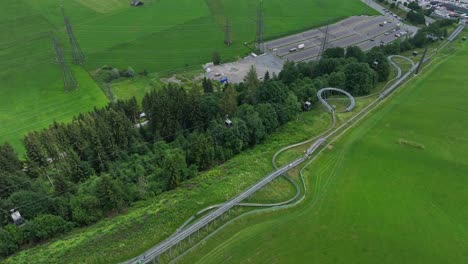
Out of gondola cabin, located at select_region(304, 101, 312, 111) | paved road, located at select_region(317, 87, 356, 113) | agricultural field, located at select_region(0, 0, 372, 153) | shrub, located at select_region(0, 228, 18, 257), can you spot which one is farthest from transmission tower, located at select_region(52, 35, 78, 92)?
paved road, located at select_region(317, 87, 356, 113)

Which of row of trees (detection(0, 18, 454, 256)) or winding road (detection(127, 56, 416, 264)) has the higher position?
row of trees (detection(0, 18, 454, 256))

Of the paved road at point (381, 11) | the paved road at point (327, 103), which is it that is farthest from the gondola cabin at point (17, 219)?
the paved road at point (381, 11)

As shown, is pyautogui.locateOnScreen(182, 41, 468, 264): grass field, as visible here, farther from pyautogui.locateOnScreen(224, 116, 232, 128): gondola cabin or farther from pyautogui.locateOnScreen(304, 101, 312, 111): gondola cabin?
pyautogui.locateOnScreen(224, 116, 232, 128): gondola cabin

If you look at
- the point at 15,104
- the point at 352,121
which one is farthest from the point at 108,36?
the point at 352,121

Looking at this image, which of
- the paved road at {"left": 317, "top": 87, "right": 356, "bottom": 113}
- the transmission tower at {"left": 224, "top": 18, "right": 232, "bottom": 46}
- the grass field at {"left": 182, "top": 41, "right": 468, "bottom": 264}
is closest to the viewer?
the grass field at {"left": 182, "top": 41, "right": 468, "bottom": 264}

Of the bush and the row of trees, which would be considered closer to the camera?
the bush

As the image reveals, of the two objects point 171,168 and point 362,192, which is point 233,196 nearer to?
point 171,168

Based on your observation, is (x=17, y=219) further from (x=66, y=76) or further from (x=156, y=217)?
(x=66, y=76)
